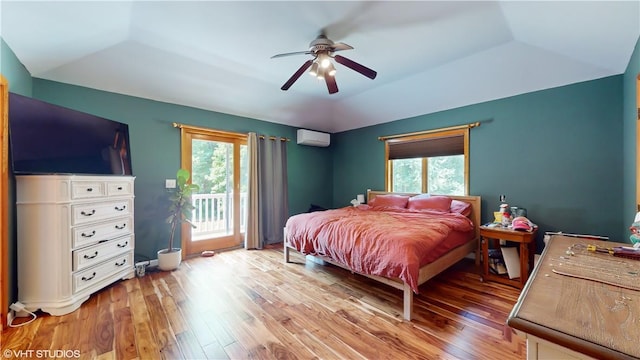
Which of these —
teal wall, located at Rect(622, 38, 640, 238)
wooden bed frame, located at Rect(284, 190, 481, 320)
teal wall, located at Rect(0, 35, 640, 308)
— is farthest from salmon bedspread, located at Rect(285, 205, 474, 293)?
teal wall, located at Rect(622, 38, 640, 238)

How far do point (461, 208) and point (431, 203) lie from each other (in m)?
0.39

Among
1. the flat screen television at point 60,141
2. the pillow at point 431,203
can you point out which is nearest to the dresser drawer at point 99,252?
the flat screen television at point 60,141

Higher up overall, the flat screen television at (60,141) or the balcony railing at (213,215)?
the flat screen television at (60,141)

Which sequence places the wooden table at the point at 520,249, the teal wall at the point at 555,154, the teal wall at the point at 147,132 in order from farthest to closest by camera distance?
the teal wall at the point at 147,132 < the teal wall at the point at 555,154 < the wooden table at the point at 520,249

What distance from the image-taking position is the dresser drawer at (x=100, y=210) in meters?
2.30

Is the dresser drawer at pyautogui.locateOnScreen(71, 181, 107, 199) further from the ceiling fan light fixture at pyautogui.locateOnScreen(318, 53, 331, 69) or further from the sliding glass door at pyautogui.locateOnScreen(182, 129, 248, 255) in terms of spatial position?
the ceiling fan light fixture at pyautogui.locateOnScreen(318, 53, 331, 69)

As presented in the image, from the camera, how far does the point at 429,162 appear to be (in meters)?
4.25

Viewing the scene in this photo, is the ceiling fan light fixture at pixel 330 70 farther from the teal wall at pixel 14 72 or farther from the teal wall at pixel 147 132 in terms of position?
the teal wall at pixel 14 72

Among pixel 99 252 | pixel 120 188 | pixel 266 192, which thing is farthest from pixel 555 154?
pixel 99 252

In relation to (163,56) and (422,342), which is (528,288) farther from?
(163,56)

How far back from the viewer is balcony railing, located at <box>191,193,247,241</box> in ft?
13.3

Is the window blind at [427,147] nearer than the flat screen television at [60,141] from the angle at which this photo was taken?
No

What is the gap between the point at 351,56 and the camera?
9.66 ft

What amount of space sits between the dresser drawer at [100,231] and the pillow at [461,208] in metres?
4.20
